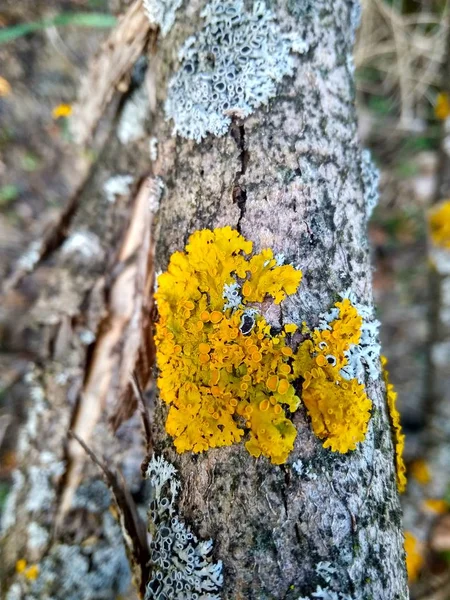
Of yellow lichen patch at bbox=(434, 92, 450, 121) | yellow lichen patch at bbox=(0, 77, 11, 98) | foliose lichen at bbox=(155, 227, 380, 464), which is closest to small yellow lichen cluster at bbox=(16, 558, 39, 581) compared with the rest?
foliose lichen at bbox=(155, 227, 380, 464)

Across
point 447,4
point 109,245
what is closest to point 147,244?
point 109,245

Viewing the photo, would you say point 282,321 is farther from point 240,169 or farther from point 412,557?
point 412,557

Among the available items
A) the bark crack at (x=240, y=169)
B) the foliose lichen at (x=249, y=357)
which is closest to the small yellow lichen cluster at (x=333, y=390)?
the foliose lichen at (x=249, y=357)

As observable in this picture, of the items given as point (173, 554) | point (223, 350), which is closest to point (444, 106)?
point (223, 350)

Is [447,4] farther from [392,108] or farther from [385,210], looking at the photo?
[385,210]

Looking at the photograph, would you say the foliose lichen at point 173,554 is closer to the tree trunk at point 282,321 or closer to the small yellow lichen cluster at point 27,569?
the tree trunk at point 282,321
